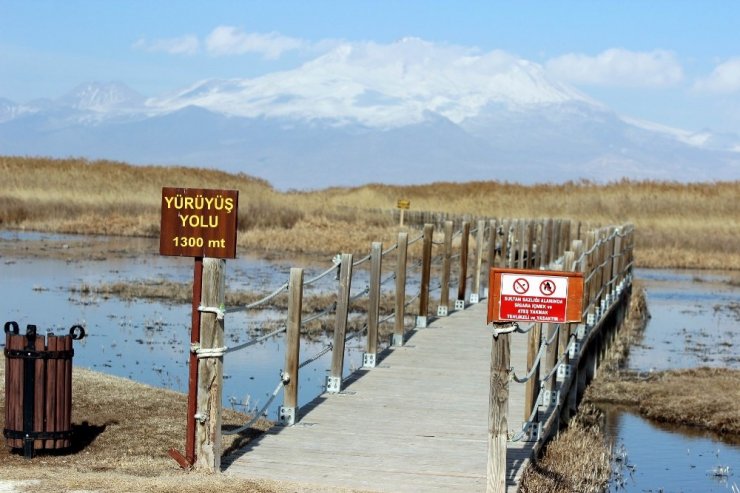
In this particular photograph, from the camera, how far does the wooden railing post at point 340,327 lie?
12.5 m

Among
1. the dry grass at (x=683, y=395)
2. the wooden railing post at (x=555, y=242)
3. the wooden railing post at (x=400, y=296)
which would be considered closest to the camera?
the dry grass at (x=683, y=395)

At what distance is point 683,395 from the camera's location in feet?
53.2

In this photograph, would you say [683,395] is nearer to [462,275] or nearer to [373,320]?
[373,320]

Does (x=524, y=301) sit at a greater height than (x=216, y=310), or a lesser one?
greater

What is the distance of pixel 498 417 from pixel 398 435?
1894 millimetres

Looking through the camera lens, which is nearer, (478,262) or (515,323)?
(515,323)

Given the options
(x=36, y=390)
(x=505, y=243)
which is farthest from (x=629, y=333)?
(x=36, y=390)

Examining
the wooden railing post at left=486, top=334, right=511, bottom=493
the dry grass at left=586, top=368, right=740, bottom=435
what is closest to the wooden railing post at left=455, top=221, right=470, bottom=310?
the dry grass at left=586, top=368, right=740, bottom=435

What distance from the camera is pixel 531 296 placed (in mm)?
8828

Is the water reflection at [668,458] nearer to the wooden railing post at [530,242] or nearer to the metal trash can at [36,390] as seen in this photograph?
the metal trash can at [36,390]

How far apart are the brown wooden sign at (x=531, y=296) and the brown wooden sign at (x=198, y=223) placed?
2.02 meters

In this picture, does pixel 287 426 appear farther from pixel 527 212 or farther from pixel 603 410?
pixel 527 212

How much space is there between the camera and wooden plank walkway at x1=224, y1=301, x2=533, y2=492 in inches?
364

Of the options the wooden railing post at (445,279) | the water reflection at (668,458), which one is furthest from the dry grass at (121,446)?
the wooden railing post at (445,279)
